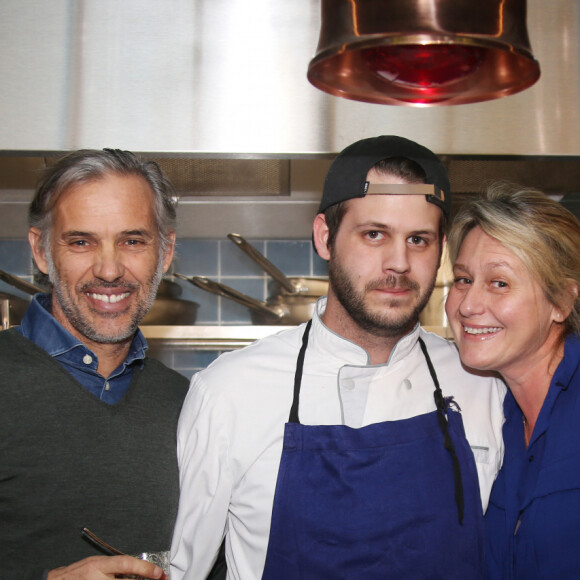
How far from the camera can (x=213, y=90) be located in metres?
1.67

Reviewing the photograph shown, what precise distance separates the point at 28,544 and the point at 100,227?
0.62m

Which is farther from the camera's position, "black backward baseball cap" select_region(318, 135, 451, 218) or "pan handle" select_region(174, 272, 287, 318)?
"pan handle" select_region(174, 272, 287, 318)

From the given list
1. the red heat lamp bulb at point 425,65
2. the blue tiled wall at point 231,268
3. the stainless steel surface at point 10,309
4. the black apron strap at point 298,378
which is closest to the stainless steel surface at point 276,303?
the blue tiled wall at point 231,268

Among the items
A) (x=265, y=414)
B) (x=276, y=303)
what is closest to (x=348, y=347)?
(x=265, y=414)

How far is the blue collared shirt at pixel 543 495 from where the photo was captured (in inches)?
53.1

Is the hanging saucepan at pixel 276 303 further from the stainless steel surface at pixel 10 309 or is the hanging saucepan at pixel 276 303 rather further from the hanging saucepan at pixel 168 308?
the stainless steel surface at pixel 10 309

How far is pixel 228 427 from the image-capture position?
1465 mm

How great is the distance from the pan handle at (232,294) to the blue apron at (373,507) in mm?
947

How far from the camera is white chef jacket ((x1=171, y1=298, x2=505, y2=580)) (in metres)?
1.43

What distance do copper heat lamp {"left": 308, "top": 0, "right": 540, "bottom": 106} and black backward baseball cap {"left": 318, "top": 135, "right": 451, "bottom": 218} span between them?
69 cm

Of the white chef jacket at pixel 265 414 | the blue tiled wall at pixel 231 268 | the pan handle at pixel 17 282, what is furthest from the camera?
the blue tiled wall at pixel 231 268

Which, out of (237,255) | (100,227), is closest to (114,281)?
(100,227)

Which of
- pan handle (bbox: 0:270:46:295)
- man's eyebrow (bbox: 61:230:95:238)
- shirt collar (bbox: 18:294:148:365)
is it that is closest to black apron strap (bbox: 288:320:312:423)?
shirt collar (bbox: 18:294:148:365)

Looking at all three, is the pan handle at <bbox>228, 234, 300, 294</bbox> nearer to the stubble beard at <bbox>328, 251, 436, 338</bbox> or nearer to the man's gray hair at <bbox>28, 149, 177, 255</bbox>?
the man's gray hair at <bbox>28, 149, 177, 255</bbox>
